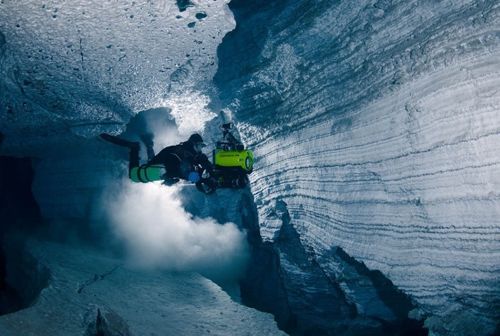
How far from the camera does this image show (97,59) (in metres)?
4.05

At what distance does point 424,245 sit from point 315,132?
74.9 inches

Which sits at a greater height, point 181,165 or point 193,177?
point 181,165

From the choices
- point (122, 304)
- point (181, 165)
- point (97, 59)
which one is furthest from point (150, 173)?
point (122, 304)

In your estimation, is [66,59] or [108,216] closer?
[66,59]

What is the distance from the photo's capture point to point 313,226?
14.5 feet

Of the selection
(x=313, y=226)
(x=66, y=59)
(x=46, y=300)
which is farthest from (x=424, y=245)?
(x=66, y=59)

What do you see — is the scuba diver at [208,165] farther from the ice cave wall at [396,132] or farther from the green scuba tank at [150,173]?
the ice cave wall at [396,132]

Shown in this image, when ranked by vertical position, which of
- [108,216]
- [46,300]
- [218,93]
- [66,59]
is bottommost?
[46,300]

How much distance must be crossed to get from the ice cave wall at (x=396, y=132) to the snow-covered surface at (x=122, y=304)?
1.63 m

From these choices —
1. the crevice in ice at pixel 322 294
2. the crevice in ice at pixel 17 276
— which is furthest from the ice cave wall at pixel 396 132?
the crevice in ice at pixel 17 276

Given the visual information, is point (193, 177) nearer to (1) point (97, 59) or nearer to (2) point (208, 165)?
(2) point (208, 165)

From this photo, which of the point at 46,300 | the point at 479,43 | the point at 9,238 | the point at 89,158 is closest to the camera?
the point at 479,43

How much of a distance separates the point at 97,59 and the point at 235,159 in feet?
7.38

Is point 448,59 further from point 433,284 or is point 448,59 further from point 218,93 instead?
point 218,93
